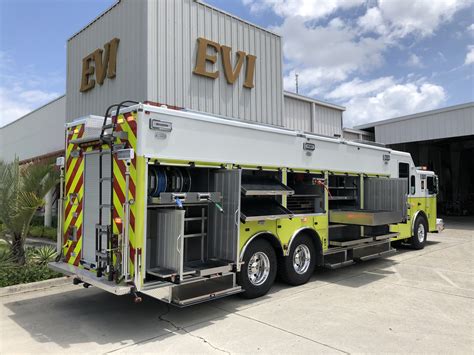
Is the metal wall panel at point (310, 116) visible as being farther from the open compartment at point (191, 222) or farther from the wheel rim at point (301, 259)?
the open compartment at point (191, 222)

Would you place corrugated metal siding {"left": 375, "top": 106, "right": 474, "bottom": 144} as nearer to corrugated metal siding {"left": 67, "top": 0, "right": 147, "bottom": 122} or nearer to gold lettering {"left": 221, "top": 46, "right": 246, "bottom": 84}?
gold lettering {"left": 221, "top": 46, "right": 246, "bottom": 84}

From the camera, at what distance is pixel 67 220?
6.45m

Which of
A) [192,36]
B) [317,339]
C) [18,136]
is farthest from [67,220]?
[18,136]

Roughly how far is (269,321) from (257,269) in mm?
1274

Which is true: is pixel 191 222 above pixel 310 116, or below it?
below

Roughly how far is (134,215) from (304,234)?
366 centimetres

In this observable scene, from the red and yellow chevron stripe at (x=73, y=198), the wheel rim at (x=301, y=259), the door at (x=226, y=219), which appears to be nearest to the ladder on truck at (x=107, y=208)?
the red and yellow chevron stripe at (x=73, y=198)

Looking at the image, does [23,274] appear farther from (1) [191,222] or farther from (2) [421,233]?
(2) [421,233]

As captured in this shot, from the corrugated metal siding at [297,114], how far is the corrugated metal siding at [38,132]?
9.89m

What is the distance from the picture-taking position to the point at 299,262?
7.60 metres

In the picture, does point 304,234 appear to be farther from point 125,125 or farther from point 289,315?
point 125,125

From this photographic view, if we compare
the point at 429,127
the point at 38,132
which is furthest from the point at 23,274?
the point at 429,127

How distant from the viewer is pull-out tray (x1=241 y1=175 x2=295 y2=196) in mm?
6238

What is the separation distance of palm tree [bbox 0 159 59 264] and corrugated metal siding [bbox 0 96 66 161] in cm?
925
